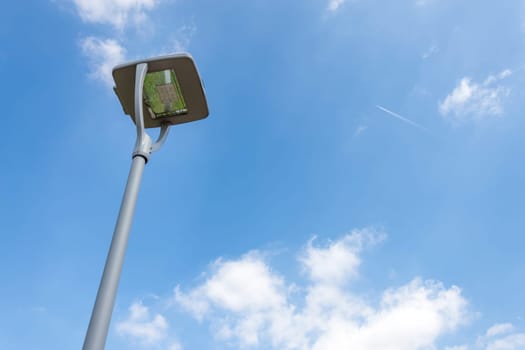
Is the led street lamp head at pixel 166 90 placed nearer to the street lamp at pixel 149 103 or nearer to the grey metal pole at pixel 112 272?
the street lamp at pixel 149 103

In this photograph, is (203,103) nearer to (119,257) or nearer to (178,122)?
(178,122)

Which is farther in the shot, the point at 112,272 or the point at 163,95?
the point at 163,95

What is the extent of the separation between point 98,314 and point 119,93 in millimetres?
1945

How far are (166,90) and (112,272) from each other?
5.40 ft

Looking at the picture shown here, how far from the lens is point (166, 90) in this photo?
342cm

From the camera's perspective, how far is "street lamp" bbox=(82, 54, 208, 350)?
258cm

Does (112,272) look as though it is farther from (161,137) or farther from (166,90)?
(166,90)

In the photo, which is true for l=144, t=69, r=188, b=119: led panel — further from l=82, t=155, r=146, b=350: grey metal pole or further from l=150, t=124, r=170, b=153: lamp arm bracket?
l=82, t=155, r=146, b=350: grey metal pole

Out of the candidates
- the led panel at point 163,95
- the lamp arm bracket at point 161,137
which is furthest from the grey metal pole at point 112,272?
the led panel at point 163,95

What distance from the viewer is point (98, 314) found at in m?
2.23

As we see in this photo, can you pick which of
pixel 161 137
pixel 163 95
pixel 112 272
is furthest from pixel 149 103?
pixel 112 272

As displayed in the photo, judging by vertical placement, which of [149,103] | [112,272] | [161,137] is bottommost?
[112,272]

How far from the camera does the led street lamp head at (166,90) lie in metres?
3.29

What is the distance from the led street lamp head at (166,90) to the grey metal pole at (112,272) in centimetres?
80
